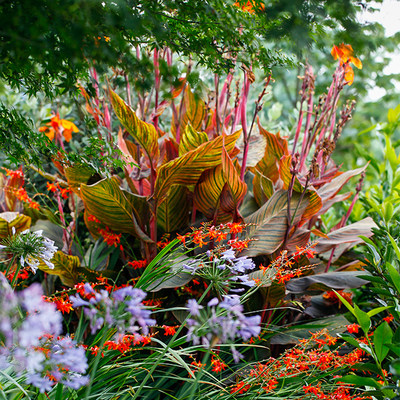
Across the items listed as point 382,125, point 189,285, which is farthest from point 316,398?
point 382,125

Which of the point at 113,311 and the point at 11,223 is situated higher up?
the point at 113,311

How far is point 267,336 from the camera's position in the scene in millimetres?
1302

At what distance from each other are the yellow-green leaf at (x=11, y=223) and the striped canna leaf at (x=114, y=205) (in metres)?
0.23

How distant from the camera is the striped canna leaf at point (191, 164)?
4.03 ft

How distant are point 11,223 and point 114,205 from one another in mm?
390

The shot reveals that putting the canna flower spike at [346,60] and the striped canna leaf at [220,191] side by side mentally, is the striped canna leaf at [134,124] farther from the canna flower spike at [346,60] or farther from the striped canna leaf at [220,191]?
the canna flower spike at [346,60]

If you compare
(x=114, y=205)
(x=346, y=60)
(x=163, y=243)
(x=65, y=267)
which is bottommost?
(x=65, y=267)

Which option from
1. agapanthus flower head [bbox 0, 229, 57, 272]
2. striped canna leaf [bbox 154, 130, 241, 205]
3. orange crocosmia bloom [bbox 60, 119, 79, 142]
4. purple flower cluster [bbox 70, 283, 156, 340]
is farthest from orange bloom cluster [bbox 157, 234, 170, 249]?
orange crocosmia bloom [bbox 60, 119, 79, 142]

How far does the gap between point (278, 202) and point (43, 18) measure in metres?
0.93

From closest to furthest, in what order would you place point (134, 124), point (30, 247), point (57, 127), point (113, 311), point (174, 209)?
point (113, 311) → point (30, 247) → point (134, 124) → point (174, 209) → point (57, 127)

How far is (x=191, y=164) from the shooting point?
1278mm

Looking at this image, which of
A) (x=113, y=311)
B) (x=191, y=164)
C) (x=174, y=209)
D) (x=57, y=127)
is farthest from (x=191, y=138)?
(x=113, y=311)

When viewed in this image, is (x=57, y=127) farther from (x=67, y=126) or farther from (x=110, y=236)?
(x=110, y=236)

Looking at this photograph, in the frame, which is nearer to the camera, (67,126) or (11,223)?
(11,223)
